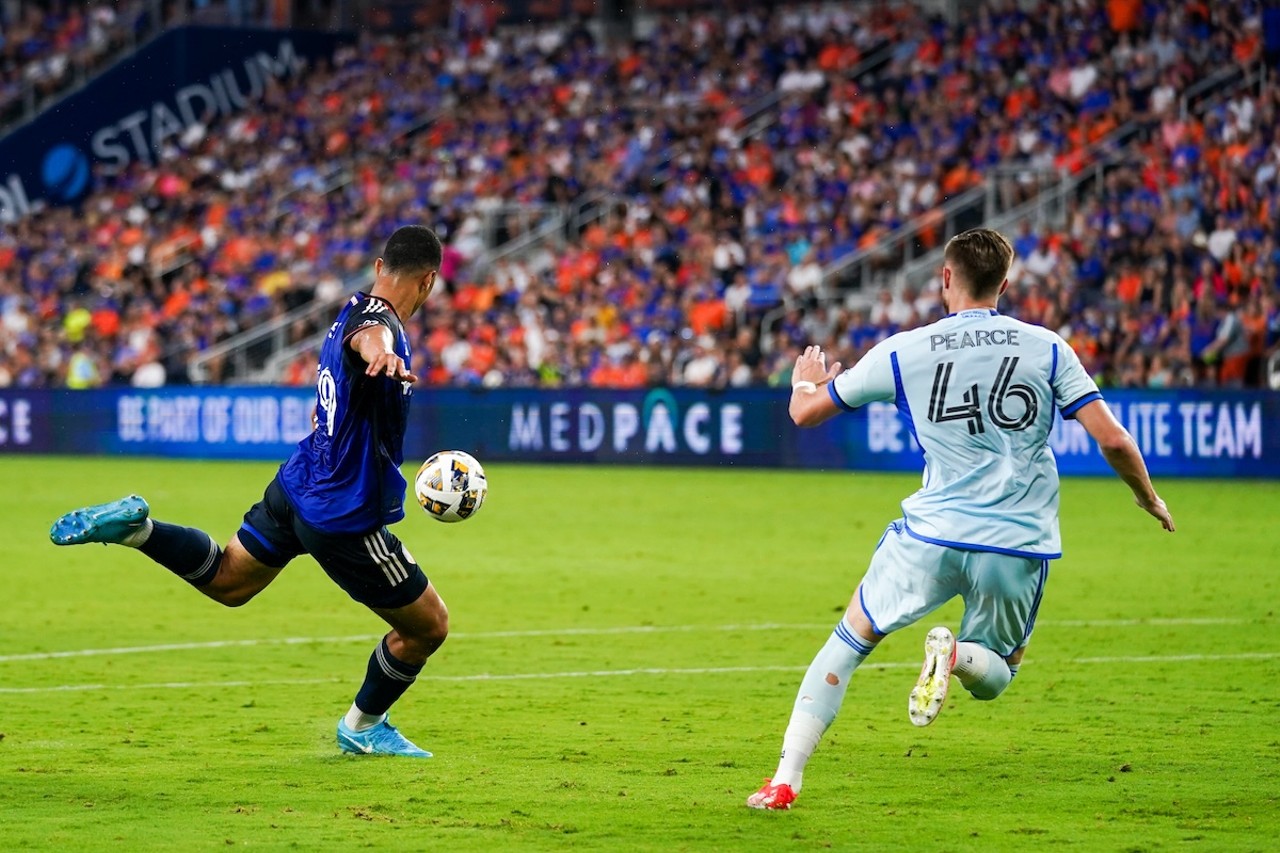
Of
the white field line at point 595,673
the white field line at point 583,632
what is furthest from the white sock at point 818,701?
the white field line at point 583,632

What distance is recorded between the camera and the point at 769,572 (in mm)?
15805

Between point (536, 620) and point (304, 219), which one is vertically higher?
point (304, 219)

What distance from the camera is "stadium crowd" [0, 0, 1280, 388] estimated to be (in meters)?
25.8

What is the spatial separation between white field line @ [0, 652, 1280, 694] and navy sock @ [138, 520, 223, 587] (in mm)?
2321

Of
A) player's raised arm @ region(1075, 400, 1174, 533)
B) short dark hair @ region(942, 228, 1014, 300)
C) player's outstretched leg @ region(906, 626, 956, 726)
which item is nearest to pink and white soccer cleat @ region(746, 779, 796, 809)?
player's outstretched leg @ region(906, 626, 956, 726)

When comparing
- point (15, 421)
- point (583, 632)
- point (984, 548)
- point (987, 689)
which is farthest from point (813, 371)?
point (15, 421)

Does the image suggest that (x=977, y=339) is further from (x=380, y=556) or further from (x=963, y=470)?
(x=380, y=556)

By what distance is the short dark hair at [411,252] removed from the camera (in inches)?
305

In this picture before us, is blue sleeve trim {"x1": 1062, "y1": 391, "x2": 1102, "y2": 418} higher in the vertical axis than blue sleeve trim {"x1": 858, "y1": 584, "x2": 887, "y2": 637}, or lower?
higher

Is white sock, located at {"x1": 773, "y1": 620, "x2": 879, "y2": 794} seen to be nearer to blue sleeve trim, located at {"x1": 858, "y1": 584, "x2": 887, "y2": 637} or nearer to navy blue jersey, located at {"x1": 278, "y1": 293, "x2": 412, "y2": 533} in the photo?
blue sleeve trim, located at {"x1": 858, "y1": 584, "x2": 887, "y2": 637}

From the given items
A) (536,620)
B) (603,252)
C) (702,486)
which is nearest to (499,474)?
(702,486)

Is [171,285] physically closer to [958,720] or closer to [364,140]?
[364,140]

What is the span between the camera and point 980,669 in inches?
269

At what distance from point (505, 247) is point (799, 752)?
28.4 m
